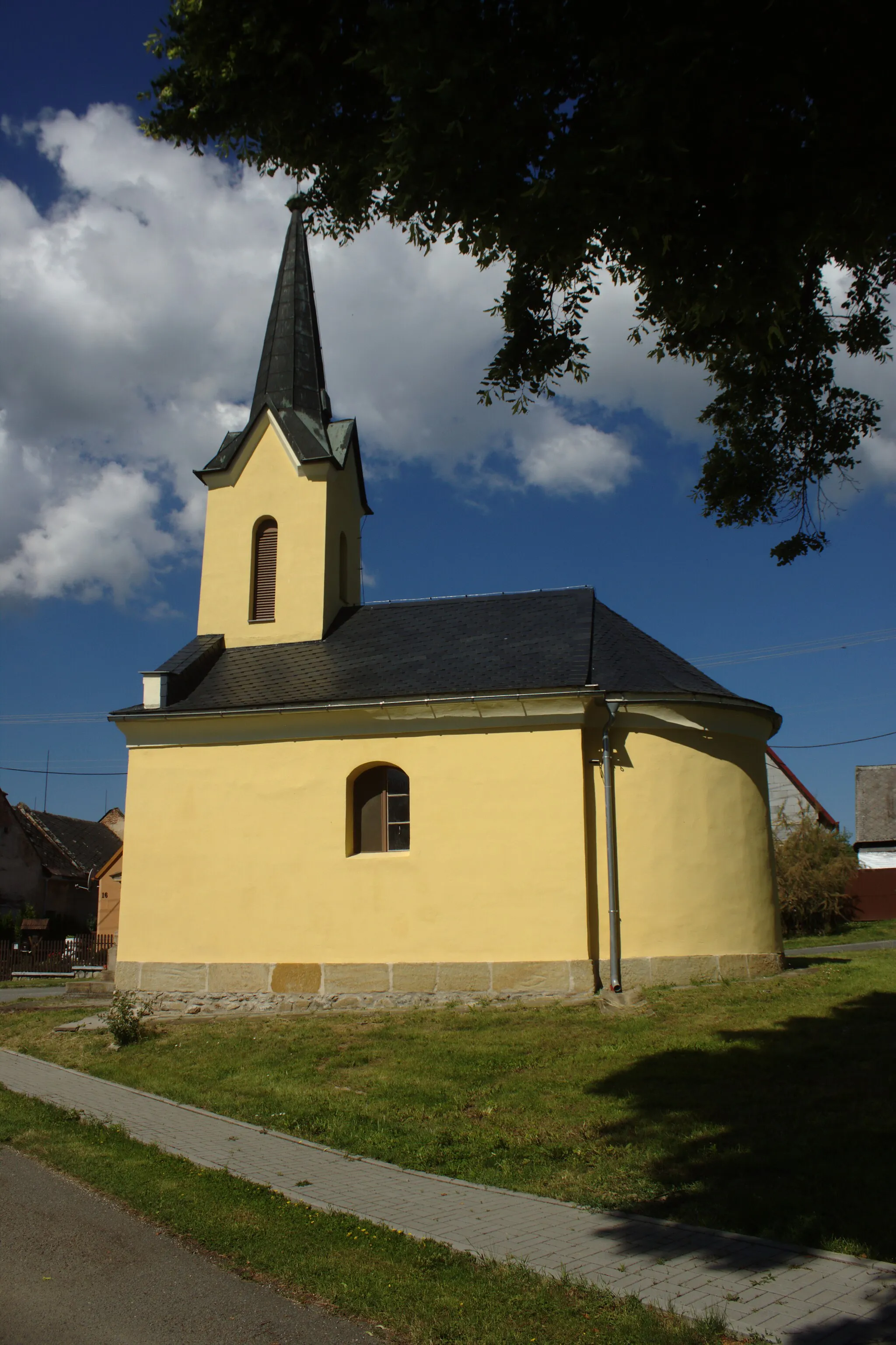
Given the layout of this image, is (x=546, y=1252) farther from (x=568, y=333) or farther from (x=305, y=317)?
(x=305, y=317)

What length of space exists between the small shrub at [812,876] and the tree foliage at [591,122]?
25.3 meters

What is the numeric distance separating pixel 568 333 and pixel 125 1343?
22.4 feet

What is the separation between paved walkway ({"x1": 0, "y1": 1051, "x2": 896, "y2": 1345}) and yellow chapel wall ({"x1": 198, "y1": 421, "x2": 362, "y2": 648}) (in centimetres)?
1198

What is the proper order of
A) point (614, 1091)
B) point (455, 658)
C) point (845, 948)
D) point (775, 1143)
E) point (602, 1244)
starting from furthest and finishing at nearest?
point (845, 948) < point (455, 658) < point (614, 1091) < point (775, 1143) < point (602, 1244)

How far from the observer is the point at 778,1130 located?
7246 mm

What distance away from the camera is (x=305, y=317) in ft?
71.8

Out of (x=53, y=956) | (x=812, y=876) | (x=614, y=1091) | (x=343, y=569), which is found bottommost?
(x=53, y=956)

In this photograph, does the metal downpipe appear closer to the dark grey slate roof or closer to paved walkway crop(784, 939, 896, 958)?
the dark grey slate roof

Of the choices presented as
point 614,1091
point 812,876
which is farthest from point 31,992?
point 812,876

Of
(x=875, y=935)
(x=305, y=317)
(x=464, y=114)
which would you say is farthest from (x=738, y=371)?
(x=875, y=935)

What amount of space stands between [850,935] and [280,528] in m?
21.0

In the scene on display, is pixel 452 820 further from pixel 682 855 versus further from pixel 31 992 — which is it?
pixel 31 992

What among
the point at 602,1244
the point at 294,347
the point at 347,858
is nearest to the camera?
the point at 602,1244

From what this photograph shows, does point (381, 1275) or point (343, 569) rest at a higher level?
point (343, 569)
